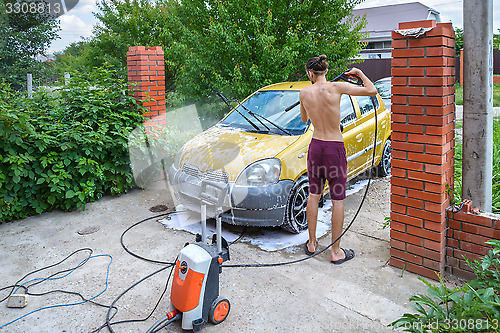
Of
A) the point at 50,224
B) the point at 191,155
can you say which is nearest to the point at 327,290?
the point at 191,155

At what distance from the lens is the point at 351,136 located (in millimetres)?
5488

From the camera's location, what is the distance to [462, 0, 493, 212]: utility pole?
3471mm

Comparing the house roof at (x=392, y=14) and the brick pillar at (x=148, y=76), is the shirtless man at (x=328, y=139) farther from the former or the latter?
the house roof at (x=392, y=14)

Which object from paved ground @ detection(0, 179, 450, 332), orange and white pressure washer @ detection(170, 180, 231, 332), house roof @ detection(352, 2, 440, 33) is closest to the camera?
orange and white pressure washer @ detection(170, 180, 231, 332)

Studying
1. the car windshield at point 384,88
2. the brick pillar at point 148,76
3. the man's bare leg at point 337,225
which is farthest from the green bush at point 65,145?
the car windshield at point 384,88

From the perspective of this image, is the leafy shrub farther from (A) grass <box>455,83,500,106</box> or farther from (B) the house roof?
(B) the house roof

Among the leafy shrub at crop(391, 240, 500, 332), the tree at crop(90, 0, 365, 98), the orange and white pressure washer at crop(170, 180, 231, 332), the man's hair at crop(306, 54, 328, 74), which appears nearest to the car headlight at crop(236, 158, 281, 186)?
the man's hair at crop(306, 54, 328, 74)

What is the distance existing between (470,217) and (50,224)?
15.9 ft

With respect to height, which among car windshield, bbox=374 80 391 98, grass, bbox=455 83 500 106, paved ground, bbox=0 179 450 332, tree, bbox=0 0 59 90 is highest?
tree, bbox=0 0 59 90

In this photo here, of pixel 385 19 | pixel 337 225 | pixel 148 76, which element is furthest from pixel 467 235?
pixel 385 19

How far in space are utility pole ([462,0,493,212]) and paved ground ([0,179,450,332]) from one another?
3.41ft

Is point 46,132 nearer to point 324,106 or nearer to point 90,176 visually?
point 90,176

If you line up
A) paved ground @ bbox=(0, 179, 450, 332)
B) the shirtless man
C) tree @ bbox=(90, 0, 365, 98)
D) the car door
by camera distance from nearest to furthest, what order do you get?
paved ground @ bbox=(0, 179, 450, 332) < the shirtless man < the car door < tree @ bbox=(90, 0, 365, 98)

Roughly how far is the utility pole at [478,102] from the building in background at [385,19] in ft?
85.5
